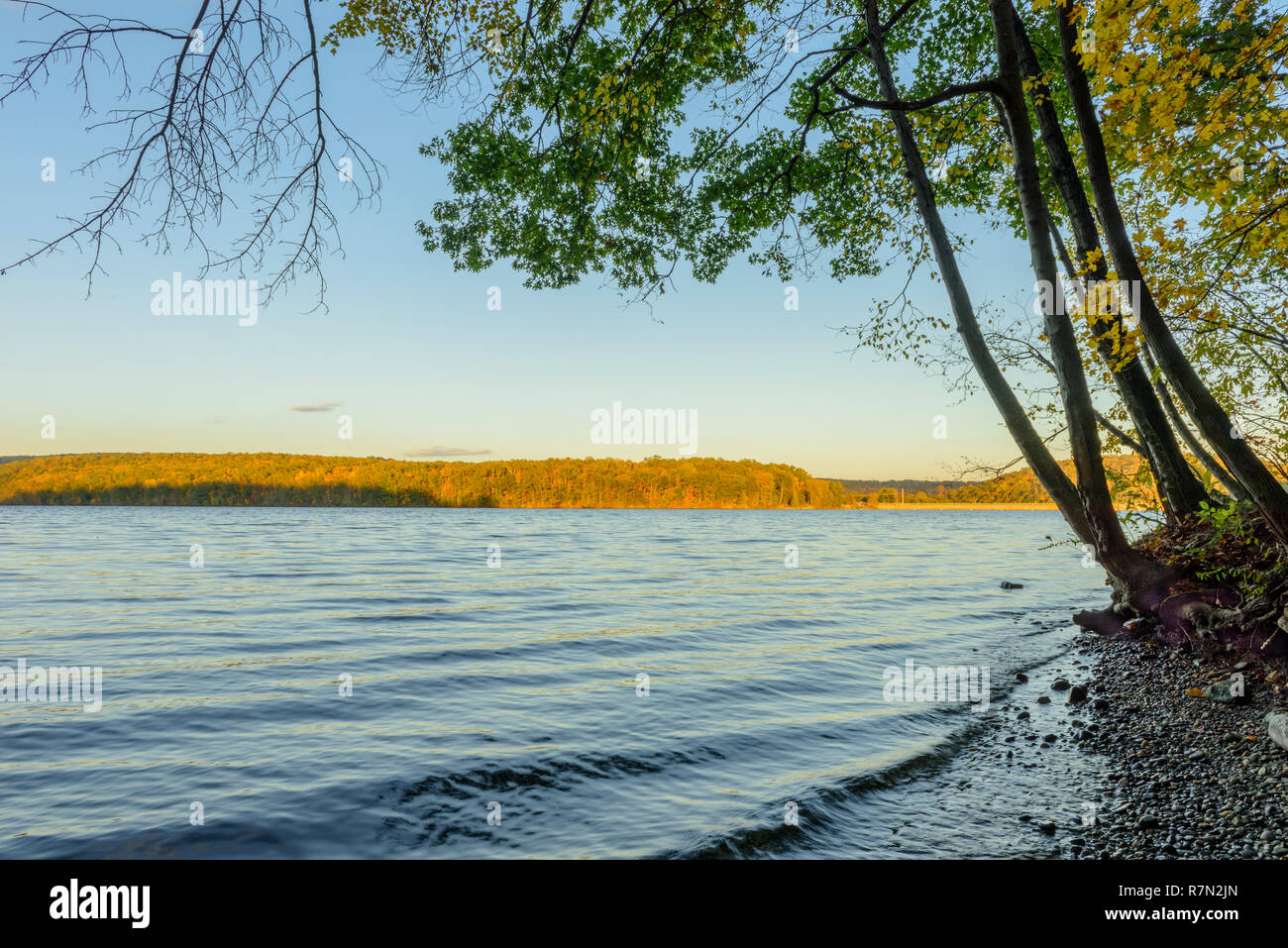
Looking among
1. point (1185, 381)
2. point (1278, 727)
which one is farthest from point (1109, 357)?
point (1278, 727)

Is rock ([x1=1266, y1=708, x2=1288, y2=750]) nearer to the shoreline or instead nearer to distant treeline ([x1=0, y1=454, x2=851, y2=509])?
the shoreline

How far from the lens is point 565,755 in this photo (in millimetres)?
7484

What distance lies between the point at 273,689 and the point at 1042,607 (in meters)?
20.5

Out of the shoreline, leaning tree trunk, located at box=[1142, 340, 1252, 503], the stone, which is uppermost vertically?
leaning tree trunk, located at box=[1142, 340, 1252, 503]

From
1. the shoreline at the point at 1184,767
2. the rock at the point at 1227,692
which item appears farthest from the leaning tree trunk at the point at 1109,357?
the rock at the point at 1227,692

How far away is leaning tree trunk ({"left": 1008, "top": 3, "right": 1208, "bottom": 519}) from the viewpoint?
8797mm

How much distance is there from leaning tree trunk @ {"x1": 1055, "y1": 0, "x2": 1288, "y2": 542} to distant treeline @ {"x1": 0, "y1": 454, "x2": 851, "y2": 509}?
453 feet

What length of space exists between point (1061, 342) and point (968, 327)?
1.19 meters

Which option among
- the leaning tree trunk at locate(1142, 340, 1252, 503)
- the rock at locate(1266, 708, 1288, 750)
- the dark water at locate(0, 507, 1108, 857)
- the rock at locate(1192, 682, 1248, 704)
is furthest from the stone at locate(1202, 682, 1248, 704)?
the leaning tree trunk at locate(1142, 340, 1252, 503)

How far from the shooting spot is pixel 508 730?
832 centimetres

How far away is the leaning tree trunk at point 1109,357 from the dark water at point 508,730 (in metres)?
3.87
